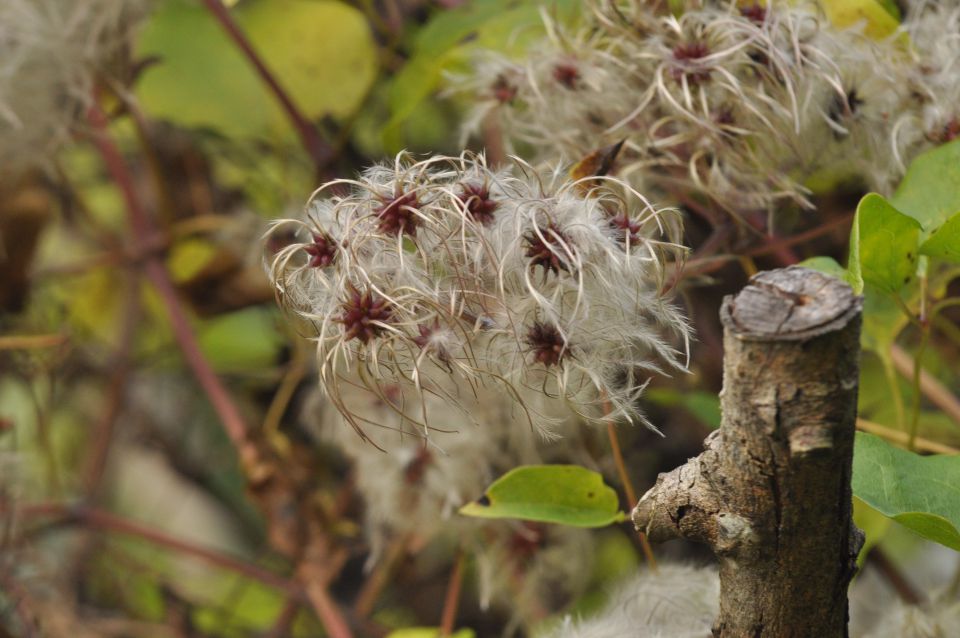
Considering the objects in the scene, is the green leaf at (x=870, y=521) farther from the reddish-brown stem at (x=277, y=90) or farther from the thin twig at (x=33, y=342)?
the thin twig at (x=33, y=342)

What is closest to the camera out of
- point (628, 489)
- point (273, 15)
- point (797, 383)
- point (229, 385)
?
point (797, 383)

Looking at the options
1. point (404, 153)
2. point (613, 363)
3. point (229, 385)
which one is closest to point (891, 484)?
point (613, 363)

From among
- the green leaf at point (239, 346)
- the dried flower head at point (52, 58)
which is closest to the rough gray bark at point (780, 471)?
the dried flower head at point (52, 58)

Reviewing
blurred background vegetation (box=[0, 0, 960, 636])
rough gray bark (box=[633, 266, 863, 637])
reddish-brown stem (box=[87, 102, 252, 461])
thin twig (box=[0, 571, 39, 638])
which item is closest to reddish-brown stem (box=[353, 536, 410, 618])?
blurred background vegetation (box=[0, 0, 960, 636])

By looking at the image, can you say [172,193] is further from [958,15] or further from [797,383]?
[797,383]

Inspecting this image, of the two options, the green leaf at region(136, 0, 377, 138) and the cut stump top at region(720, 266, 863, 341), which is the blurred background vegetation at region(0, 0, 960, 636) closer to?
the green leaf at region(136, 0, 377, 138)

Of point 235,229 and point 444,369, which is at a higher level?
point 444,369
